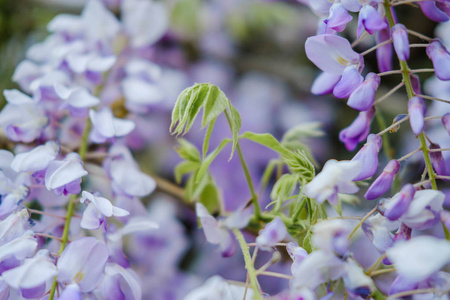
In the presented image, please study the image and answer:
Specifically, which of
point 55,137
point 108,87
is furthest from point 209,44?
point 55,137

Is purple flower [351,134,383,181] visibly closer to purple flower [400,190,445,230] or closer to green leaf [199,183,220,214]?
purple flower [400,190,445,230]

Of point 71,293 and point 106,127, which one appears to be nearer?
point 71,293

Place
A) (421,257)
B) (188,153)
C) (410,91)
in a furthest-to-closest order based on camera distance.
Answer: (188,153)
(410,91)
(421,257)

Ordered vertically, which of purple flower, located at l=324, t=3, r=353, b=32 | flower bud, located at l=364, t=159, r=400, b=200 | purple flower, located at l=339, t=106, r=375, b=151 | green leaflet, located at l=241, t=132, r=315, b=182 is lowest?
green leaflet, located at l=241, t=132, r=315, b=182

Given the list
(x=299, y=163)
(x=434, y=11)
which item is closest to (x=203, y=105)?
(x=299, y=163)

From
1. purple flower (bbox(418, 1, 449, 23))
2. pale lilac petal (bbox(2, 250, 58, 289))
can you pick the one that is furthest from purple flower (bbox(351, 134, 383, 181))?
pale lilac petal (bbox(2, 250, 58, 289))

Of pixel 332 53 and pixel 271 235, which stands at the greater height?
pixel 332 53

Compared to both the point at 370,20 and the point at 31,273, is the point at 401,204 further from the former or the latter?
the point at 31,273

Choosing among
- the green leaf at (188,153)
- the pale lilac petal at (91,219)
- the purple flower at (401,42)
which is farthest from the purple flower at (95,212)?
the purple flower at (401,42)
